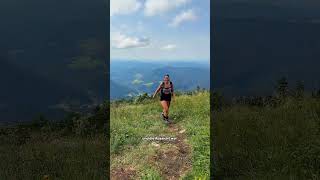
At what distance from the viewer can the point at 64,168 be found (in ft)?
45.3

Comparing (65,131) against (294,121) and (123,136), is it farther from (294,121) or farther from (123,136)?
(294,121)

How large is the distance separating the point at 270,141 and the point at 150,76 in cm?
307

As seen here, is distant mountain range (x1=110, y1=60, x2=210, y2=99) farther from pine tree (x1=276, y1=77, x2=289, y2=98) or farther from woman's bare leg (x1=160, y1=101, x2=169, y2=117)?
pine tree (x1=276, y1=77, x2=289, y2=98)

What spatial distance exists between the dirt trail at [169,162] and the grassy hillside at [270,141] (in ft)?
→ 3.20

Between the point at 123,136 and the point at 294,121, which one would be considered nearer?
the point at 123,136

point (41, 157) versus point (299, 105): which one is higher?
point (299, 105)

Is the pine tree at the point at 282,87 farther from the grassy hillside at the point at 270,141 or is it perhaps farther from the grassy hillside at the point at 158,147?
the grassy hillside at the point at 158,147

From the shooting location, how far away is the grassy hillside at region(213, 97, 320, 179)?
13070 mm

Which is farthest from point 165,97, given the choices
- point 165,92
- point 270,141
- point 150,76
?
point 270,141

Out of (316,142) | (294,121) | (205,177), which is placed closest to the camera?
(205,177)

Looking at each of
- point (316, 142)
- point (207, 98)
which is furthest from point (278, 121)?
point (207, 98)

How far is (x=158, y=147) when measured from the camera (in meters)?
12.5

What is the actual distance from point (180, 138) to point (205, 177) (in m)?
0.93

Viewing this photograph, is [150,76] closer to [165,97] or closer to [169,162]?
[165,97]
